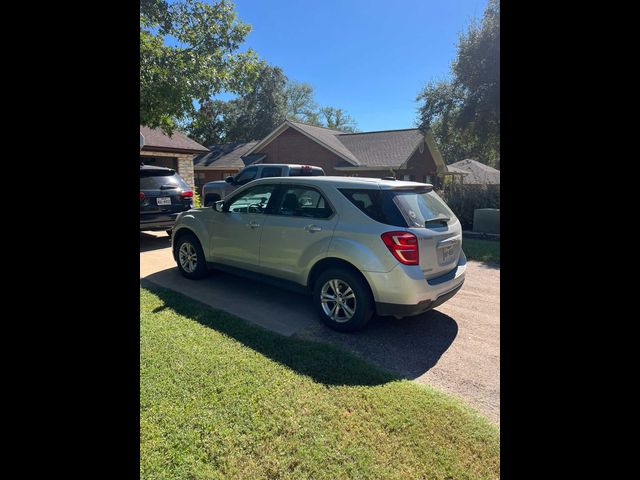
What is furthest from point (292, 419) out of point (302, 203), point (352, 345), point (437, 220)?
point (302, 203)

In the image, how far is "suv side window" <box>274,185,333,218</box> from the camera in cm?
464

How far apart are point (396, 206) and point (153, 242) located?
753 centimetres

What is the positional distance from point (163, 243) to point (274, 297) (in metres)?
5.23

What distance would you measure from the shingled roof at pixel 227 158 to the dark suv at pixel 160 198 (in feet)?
55.5

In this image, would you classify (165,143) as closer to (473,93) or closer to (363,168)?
(363,168)

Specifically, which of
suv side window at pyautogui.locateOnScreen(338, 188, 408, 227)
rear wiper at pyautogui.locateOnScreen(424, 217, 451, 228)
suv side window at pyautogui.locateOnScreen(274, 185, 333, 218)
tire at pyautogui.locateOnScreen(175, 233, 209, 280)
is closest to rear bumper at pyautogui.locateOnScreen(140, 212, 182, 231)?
tire at pyautogui.locateOnScreen(175, 233, 209, 280)

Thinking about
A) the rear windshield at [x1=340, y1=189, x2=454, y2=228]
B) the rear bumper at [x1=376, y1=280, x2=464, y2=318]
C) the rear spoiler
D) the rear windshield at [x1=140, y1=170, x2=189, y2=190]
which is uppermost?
the rear windshield at [x1=140, y1=170, x2=189, y2=190]

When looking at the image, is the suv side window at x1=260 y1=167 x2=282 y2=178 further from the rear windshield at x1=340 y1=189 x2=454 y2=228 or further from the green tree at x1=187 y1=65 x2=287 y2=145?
the green tree at x1=187 y1=65 x2=287 y2=145

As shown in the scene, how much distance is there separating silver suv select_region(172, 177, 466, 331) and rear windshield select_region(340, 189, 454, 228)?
11 millimetres

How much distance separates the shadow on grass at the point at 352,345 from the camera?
3375 millimetres

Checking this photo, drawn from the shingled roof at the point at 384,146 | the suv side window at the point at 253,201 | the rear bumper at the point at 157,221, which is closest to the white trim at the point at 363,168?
the shingled roof at the point at 384,146
